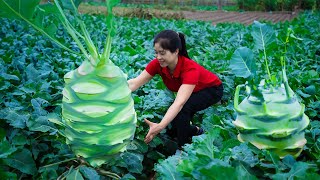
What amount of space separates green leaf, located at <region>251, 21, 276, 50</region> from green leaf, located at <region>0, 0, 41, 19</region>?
1.19 metres

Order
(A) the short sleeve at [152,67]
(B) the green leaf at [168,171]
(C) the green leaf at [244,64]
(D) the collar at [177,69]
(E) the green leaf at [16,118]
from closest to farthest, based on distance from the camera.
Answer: (B) the green leaf at [168,171] < (C) the green leaf at [244,64] < (E) the green leaf at [16,118] < (D) the collar at [177,69] < (A) the short sleeve at [152,67]

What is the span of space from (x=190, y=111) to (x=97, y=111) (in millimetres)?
1570

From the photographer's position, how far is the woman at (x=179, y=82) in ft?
10.2

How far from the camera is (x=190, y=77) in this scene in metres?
3.24

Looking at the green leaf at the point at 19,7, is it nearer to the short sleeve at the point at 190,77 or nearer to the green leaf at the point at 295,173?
the short sleeve at the point at 190,77

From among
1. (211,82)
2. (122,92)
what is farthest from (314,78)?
(122,92)

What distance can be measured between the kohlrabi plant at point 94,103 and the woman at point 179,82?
0.64m

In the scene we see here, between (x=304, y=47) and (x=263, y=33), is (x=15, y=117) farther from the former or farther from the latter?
(x=304, y=47)

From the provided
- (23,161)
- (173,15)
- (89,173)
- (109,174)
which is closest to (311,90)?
(109,174)

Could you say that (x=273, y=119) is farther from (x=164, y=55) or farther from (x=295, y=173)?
(x=164, y=55)

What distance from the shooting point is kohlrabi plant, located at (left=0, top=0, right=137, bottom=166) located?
2.16 metres

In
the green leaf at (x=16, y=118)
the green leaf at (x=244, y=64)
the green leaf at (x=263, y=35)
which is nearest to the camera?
the green leaf at (x=244, y=64)

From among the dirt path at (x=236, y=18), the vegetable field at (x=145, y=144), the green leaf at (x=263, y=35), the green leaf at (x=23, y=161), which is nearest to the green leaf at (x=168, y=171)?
the vegetable field at (x=145, y=144)

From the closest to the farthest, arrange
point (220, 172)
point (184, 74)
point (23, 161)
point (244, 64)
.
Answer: point (220, 172), point (244, 64), point (23, 161), point (184, 74)
